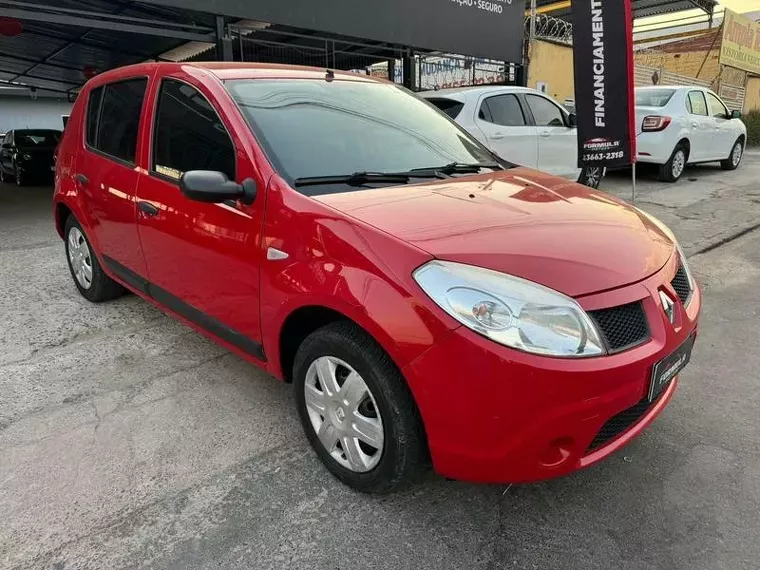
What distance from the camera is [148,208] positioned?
317cm

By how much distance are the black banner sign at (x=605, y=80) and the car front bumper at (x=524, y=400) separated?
184 inches

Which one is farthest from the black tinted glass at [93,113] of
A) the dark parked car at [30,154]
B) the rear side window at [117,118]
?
the dark parked car at [30,154]

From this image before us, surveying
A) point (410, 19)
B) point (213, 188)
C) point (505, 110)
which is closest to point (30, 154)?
point (410, 19)

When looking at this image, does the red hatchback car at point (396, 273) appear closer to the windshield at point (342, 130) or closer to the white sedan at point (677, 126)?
the windshield at point (342, 130)

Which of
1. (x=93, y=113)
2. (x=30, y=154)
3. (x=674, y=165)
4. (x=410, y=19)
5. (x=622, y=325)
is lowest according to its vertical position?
(x=622, y=325)

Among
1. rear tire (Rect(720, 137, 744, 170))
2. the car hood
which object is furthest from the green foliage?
the car hood

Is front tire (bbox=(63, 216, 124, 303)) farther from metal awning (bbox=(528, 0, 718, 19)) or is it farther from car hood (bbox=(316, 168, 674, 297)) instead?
metal awning (bbox=(528, 0, 718, 19))

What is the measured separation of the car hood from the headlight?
5 cm

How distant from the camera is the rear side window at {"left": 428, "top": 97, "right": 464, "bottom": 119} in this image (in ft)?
24.4

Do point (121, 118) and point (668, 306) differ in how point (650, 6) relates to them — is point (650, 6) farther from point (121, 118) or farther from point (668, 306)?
point (668, 306)

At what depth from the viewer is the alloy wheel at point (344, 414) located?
2152mm

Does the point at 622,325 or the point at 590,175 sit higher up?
the point at 590,175

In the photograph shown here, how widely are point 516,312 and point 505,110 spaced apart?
6.59 metres

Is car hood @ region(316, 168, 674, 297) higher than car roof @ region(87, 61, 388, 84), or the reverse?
car roof @ region(87, 61, 388, 84)
